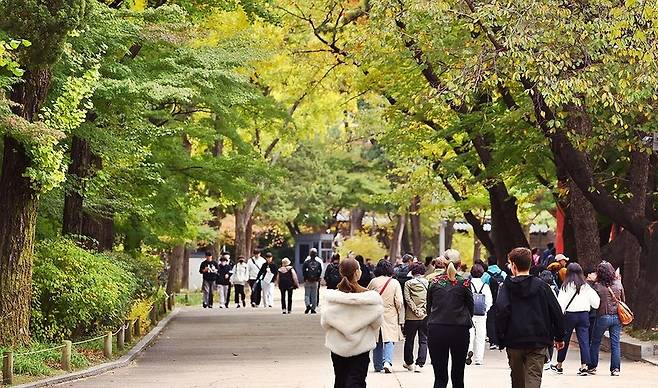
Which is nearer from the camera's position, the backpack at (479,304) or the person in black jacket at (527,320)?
the person in black jacket at (527,320)

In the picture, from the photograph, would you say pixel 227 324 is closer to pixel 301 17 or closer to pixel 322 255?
pixel 301 17

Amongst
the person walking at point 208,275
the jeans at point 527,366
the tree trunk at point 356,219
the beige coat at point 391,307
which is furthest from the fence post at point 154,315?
the tree trunk at point 356,219

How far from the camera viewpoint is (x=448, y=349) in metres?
14.0

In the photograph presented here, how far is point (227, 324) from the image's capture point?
109 ft

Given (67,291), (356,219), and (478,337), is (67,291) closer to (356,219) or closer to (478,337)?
(478,337)

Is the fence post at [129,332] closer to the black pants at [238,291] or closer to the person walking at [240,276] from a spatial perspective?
the person walking at [240,276]

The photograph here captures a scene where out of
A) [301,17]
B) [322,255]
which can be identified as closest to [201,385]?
[301,17]

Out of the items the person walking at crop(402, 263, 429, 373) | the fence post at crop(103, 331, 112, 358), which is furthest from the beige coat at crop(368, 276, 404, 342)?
the fence post at crop(103, 331, 112, 358)

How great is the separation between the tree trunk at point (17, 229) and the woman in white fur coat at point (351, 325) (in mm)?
8702

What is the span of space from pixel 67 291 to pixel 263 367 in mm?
3518

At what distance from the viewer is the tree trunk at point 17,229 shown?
19.1 meters

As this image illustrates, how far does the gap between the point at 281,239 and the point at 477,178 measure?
46.9m

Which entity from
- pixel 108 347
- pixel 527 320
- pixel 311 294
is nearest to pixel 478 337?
pixel 108 347

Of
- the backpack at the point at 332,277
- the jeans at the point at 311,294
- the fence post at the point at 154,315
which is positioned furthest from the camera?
the jeans at the point at 311,294
